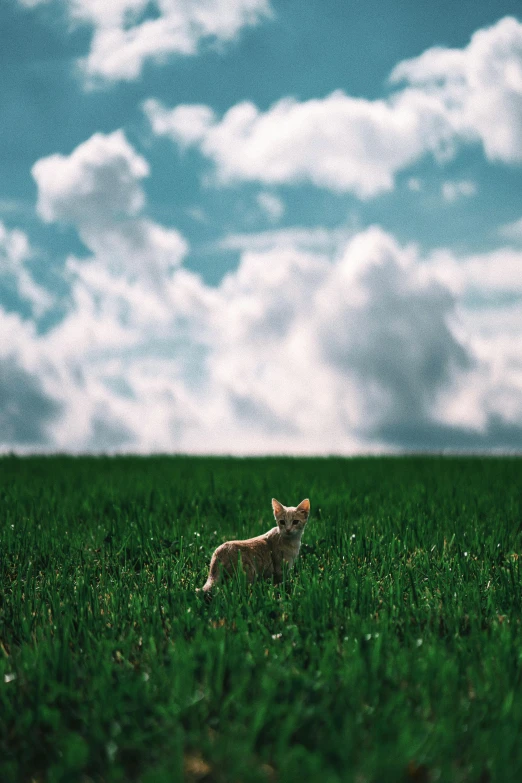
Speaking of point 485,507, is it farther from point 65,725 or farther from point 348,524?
point 65,725

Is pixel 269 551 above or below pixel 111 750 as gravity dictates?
above

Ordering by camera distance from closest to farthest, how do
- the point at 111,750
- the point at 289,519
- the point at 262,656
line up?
the point at 111,750, the point at 262,656, the point at 289,519

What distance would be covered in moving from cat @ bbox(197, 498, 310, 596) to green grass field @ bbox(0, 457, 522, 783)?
0.96 ft

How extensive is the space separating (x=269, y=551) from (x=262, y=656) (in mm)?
2432

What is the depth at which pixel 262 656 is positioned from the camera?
13.6 feet

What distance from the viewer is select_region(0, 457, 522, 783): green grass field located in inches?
125

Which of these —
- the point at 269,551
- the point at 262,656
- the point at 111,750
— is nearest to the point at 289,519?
the point at 269,551

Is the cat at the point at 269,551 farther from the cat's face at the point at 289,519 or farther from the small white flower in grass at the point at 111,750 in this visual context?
the small white flower in grass at the point at 111,750

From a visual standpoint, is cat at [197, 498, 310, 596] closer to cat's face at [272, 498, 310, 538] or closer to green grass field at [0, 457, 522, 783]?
cat's face at [272, 498, 310, 538]

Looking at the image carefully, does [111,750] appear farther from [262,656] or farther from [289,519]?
[289,519]

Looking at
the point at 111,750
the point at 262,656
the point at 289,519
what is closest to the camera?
the point at 111,750

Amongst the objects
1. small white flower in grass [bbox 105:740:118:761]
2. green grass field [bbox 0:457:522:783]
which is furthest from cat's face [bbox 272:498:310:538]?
small white flower in grass [bbox 105:740:118:761]

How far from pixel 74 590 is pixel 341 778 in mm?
4115

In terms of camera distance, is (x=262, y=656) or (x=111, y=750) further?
(x=262, y=656)
